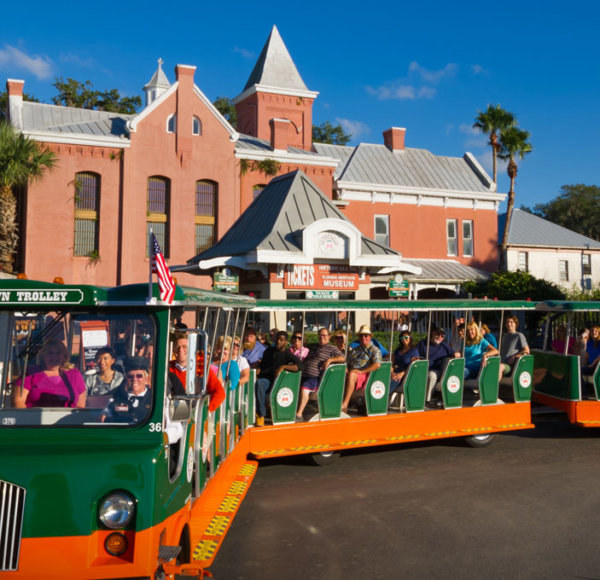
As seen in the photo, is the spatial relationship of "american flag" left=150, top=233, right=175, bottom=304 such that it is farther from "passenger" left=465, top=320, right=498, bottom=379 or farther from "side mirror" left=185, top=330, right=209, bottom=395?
"passenger" left=465, top=320, right=498, bottom=379

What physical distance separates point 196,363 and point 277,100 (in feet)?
112

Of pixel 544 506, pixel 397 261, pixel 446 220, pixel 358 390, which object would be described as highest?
pixel 446 220

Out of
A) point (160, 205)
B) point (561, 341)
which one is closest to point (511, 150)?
point (160, 205)

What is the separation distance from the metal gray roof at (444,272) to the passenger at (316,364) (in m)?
22.3

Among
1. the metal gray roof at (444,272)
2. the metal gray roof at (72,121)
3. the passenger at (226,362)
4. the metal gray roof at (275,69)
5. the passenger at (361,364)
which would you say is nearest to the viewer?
the passenger at (226,362)

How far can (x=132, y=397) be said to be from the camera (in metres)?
4.38

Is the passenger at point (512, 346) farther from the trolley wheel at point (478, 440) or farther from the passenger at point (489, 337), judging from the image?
the trolley wheel at point (478, 440)

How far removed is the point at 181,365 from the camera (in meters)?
5.38

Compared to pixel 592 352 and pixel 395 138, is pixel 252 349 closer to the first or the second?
pixel 592 352

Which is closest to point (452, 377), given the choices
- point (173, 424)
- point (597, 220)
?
point (173, 424)

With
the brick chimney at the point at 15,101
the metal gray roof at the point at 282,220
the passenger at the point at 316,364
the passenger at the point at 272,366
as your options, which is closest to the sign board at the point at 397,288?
the metal gray roof at the point at 282,220

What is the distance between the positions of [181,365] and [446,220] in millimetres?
32259

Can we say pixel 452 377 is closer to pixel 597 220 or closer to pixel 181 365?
pixel 181 365

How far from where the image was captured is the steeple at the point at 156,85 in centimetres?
3938
